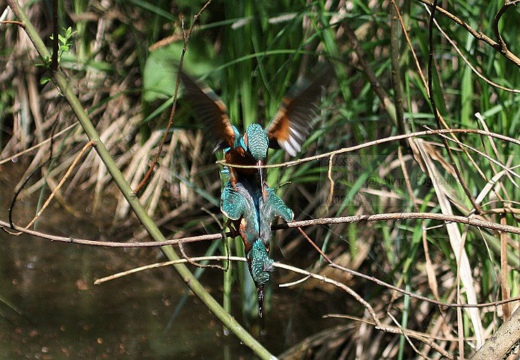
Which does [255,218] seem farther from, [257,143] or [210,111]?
[210,111]

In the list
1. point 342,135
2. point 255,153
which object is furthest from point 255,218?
point 342,135

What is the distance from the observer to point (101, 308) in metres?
3.12

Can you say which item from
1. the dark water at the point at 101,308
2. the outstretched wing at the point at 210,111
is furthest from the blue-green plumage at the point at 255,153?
the dark water at the point at 101,308

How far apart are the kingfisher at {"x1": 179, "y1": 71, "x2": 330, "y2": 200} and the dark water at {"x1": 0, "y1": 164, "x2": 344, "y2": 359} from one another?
132 centimetres

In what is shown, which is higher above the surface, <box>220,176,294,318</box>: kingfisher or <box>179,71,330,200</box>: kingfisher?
<box>179,71,330,200</box>: kingfisher

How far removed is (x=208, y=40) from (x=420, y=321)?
59.9 inches

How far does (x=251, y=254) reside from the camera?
1720 millimetres

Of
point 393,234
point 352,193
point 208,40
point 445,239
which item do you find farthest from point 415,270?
point 208,40

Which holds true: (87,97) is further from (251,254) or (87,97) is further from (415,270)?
(251,254)

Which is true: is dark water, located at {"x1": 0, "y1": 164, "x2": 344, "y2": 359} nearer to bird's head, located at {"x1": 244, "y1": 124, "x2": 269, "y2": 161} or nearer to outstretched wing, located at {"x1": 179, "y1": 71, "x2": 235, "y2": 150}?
outstretched wing, located at {"x1": 179, "y1": 71, "x2": 235, "y2": 150}

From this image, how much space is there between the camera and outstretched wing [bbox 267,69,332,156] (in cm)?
183

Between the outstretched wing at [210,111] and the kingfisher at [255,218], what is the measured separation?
0.14 m

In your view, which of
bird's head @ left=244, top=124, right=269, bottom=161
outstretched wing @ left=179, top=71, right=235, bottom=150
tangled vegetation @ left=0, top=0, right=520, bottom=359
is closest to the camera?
bird's head @ left=244, top=124, right=269, bottom=161

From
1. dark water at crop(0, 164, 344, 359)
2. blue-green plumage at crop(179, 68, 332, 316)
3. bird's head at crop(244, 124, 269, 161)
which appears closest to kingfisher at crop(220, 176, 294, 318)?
blue-green plumage at crop(179, 68, 332, 316)
